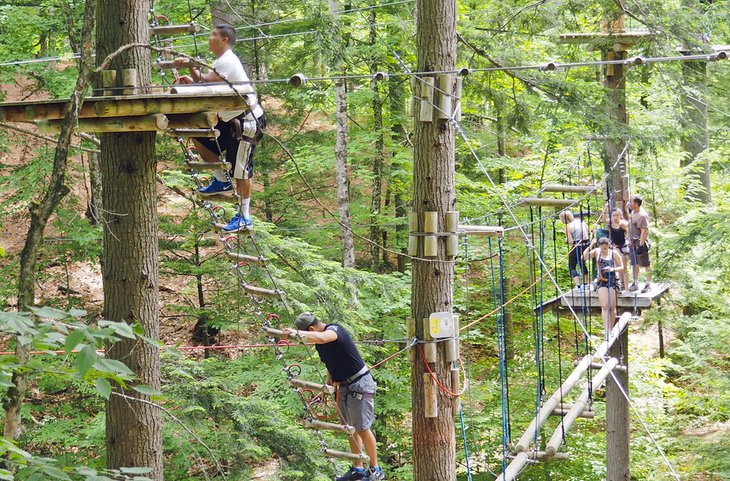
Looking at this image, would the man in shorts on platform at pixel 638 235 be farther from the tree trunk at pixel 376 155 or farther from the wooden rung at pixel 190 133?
the wooden rung at pixel 190 133

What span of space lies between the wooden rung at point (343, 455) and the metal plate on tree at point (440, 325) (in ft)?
3.60

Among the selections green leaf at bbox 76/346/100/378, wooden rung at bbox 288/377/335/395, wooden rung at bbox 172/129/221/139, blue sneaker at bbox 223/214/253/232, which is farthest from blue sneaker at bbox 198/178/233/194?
green leaf at bbox 76/346/100/378

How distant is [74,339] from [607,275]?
7.85 meters

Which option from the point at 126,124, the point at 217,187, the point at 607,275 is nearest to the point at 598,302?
the point at 607,275

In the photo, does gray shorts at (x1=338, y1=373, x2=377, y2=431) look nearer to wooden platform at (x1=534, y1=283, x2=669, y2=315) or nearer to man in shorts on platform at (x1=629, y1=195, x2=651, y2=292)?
Answer: wooden platform at (x1=534, y1=283, x2=669, y2=315)

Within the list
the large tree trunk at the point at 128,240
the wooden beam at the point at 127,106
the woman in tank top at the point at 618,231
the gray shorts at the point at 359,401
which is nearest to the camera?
the wooden beam at the point at 127,106

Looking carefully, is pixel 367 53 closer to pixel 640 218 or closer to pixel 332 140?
pixel 332 140

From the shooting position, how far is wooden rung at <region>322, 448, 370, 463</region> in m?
5.86

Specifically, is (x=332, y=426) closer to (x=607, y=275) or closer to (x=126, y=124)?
(x=126, y=124)

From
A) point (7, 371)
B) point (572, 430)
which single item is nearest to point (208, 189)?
point (7, 371)

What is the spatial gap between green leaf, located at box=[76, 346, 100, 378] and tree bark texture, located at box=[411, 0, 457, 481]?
443 centimetres

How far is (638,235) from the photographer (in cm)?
1010

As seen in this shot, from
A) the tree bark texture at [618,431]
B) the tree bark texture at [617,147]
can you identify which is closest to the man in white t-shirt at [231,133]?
the tree bark texture at [617,147]

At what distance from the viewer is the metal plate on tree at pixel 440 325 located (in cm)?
659
